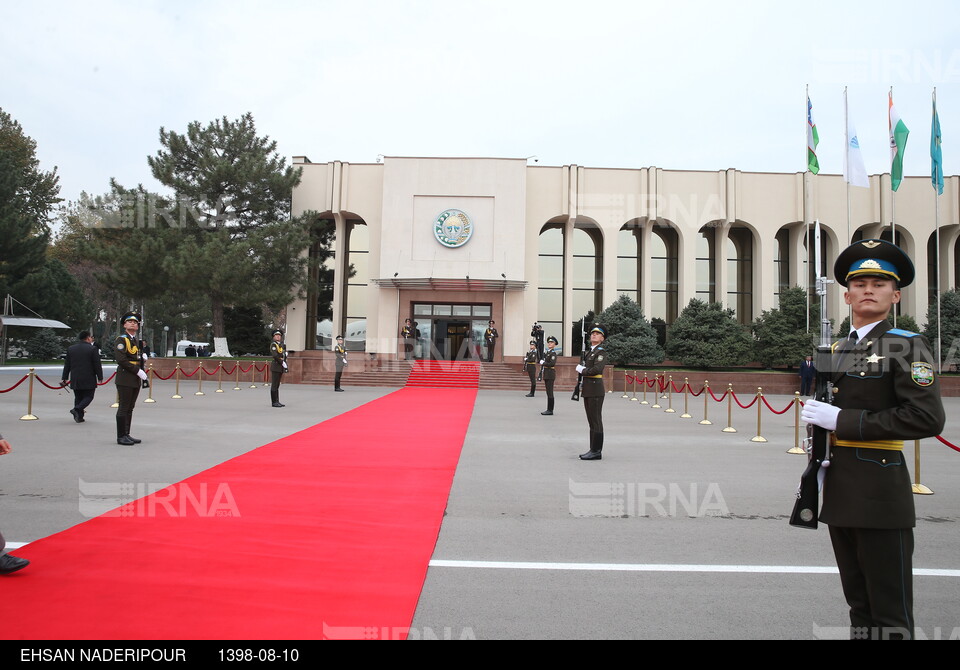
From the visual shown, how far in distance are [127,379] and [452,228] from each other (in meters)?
23.8

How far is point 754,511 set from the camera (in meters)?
6.13

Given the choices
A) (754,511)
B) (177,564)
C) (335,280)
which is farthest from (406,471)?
(335,280)

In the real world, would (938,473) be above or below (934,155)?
below

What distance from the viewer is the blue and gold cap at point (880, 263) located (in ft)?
9.42

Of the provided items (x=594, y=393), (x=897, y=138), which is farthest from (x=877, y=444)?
(x=897, y=138)

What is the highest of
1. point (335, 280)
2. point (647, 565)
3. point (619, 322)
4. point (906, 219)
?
point (906, 219)

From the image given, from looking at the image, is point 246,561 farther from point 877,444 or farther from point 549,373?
point 549,373

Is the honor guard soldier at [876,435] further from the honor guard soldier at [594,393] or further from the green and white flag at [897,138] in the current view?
the green and white flag at [897,138]

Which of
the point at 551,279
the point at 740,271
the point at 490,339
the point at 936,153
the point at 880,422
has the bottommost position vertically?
the point at 880,422

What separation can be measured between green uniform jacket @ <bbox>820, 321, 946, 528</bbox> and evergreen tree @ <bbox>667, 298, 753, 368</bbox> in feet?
88.3

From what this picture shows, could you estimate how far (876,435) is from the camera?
2.70 meters

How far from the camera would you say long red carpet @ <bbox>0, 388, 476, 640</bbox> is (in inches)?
132

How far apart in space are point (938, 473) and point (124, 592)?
9.81 metres

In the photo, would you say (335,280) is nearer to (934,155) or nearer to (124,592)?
(934,155)
